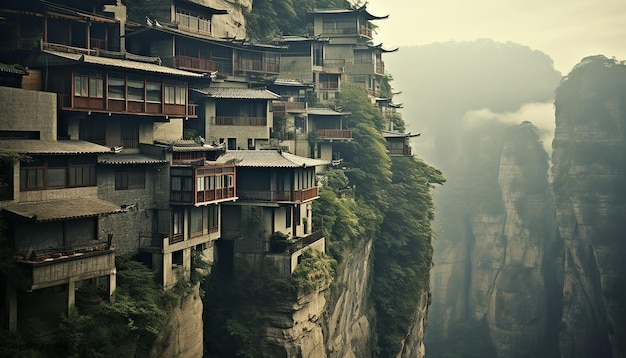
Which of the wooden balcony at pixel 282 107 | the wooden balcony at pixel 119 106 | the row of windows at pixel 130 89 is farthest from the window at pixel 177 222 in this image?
the wooden balcony at pixel 282 107

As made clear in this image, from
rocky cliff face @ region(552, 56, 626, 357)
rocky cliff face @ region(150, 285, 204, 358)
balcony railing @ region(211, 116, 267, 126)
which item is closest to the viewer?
rocky cliff face @ region(150, 285, 204, 358)

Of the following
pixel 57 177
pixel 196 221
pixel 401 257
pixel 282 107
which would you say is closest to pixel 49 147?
pixel 57 177

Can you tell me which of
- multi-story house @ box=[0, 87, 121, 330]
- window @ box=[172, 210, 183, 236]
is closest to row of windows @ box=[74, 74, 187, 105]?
multi-story house @ box=[0, 87, 121, 330]

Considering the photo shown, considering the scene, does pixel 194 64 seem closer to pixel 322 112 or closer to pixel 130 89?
pixel 130 89

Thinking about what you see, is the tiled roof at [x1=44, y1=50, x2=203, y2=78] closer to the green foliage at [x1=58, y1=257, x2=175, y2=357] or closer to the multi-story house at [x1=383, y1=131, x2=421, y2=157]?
the green foliage at [x1=58, y1=257, x2=175, y2=357]

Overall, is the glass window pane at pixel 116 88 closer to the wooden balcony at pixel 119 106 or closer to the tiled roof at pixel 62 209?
the wooden balcony at pixel 119 106

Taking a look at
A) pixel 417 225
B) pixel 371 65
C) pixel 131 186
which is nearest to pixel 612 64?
pixel 371 65

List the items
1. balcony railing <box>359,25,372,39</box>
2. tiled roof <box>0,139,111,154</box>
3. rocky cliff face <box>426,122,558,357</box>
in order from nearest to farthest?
tiled roof <box>0,139,111,154</box>
balcony railing <box>359,25,372,39</box>
rocky cliff face <box>426,122,558,357</box>
